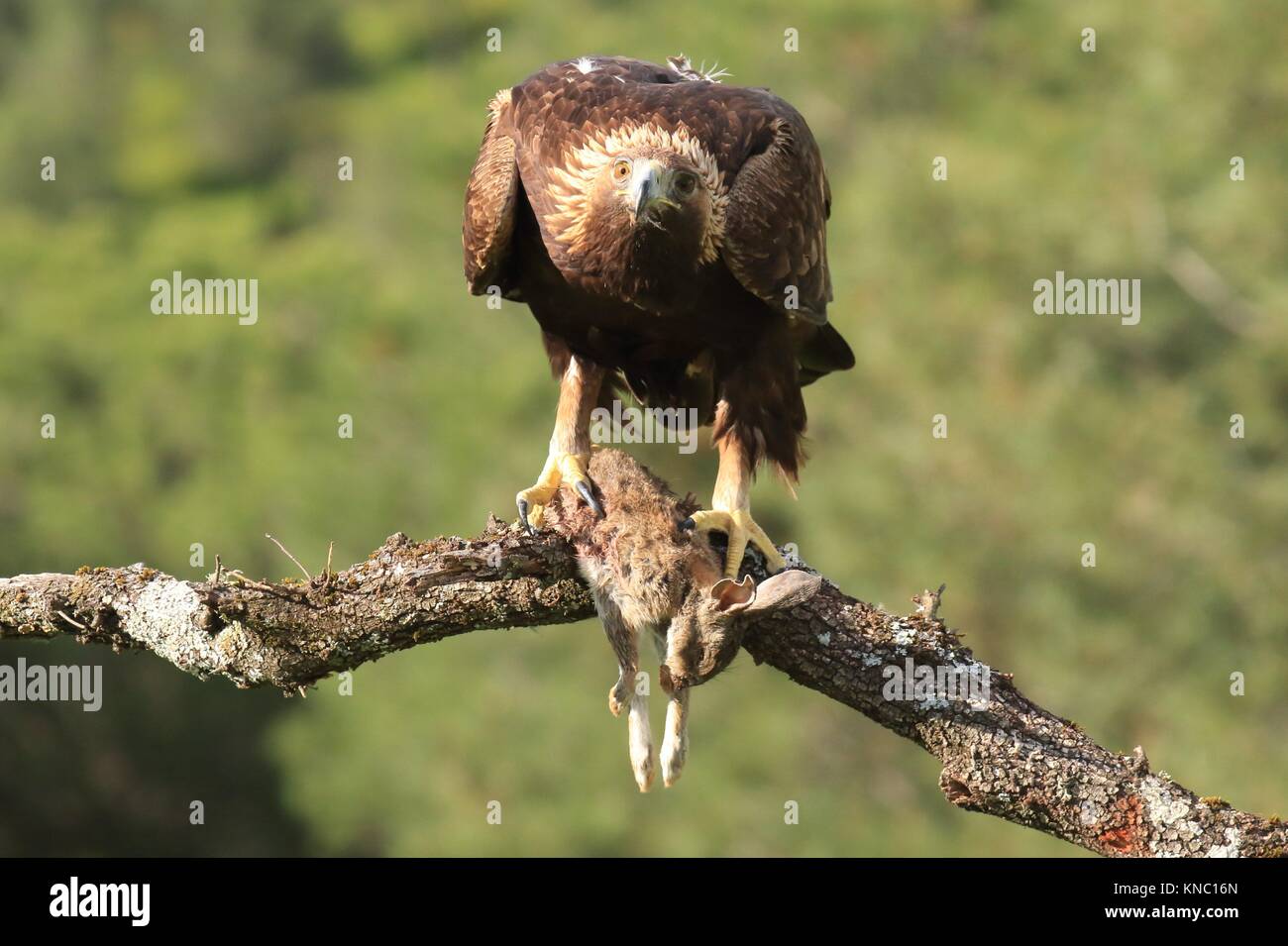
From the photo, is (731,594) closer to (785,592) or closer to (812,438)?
(785,592)

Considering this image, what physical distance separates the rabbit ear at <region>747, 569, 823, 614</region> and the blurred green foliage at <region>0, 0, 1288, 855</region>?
11.5 m

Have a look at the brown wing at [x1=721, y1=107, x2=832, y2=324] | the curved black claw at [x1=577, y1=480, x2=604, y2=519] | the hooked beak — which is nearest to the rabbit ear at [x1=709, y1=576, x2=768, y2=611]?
the curved black claw at [x1=577, y1=480, x2=604, y2=519]

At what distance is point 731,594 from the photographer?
15.8 ft

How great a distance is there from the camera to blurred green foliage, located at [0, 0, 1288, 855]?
53.4 ft

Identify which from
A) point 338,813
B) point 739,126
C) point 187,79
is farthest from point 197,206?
point 739,126

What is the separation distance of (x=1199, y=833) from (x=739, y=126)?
287 cm

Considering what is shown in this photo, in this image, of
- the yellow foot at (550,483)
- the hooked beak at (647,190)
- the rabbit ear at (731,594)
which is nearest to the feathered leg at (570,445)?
the yellow foot at (550,483)

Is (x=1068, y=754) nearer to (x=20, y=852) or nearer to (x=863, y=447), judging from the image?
(x=863, y=447)

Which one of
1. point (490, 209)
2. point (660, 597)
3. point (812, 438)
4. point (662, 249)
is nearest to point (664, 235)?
point (662, 249)

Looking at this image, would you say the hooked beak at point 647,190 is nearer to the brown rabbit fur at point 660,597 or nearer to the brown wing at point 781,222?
the brown wing at point 781,222

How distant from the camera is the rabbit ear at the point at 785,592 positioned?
4625 mm

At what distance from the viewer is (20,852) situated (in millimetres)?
21328

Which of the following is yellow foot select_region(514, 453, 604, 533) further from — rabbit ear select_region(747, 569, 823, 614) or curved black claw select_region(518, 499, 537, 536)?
rabbit ear select_region(747, 569, 823, 614)

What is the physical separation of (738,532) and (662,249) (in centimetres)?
98
